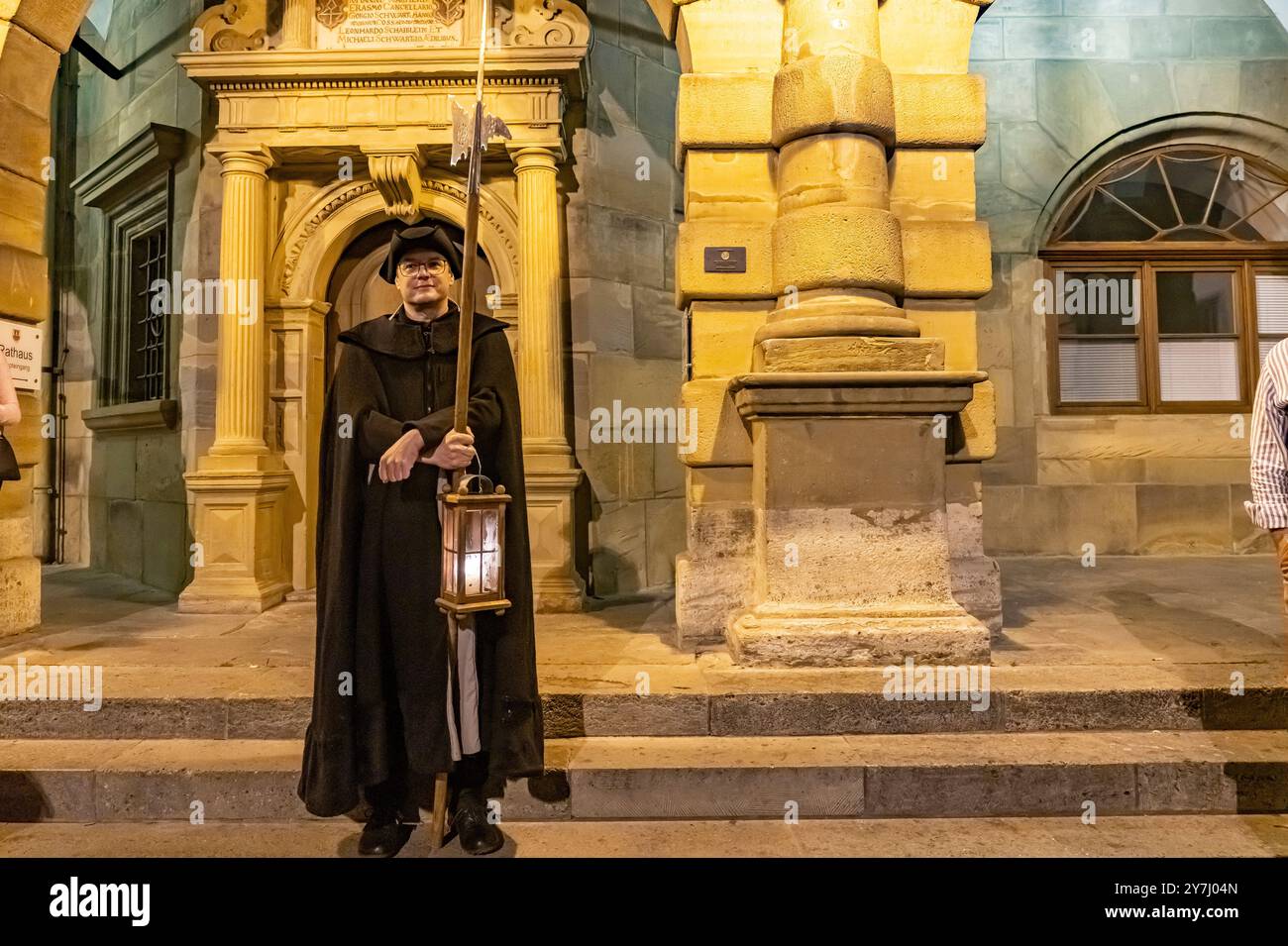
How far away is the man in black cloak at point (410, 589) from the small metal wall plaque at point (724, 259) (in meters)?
2.12

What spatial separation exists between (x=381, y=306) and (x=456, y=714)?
224 inches

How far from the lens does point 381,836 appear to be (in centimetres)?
300

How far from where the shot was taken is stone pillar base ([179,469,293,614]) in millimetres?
6602

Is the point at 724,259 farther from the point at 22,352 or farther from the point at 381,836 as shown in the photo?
the point at 22,352

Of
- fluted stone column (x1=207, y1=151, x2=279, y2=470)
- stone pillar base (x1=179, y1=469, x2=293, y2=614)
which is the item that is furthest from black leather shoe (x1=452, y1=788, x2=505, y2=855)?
fluted stone column (x1=207, y1=151, x2=279, y2=470)

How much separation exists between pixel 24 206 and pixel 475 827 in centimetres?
550

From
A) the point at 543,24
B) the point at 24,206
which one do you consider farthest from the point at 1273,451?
the point at 24,206

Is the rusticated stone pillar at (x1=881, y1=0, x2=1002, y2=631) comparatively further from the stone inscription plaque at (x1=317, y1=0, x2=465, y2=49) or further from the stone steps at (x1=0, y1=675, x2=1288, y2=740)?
the stone inscription plaque at (x1=317, y1=0, x2=465, y2=49)

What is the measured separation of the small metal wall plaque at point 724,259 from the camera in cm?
483

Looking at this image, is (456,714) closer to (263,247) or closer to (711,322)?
(711,322)

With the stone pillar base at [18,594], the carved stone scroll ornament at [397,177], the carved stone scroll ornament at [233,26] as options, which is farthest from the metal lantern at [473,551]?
the carved stone scroll ornament at [233,26]

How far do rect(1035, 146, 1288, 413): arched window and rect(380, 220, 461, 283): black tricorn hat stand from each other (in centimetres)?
793

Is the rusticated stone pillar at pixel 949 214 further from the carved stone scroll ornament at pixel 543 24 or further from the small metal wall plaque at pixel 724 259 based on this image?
the carved stone scroll ornament at pixel 543 24
